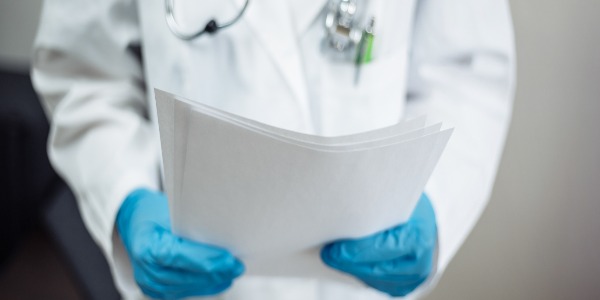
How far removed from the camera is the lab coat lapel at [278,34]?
2.45 ft

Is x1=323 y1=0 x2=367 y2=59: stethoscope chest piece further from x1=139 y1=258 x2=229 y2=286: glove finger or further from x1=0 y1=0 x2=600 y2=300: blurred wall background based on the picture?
x1=0 y1=0 x2=600 y2=300: blurred wall background

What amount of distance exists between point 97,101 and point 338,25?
0.34 meters

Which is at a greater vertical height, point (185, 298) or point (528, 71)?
point (528, 71)

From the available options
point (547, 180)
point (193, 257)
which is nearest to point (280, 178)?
point (193, 257)

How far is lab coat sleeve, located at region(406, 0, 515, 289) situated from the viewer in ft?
2.77

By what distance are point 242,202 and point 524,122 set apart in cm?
78

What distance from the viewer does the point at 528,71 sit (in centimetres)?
116

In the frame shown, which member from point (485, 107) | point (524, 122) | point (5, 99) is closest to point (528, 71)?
point (524, 122)

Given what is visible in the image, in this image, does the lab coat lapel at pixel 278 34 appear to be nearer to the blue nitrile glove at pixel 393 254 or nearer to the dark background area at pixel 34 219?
the blue nitrile glove at pixel 393 254

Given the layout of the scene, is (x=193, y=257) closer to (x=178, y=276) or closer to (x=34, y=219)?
(x=178, y=276)

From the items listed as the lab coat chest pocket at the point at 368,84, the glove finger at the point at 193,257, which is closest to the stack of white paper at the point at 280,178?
the glove finger at the point at 193,257

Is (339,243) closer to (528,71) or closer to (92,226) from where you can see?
(92,226)

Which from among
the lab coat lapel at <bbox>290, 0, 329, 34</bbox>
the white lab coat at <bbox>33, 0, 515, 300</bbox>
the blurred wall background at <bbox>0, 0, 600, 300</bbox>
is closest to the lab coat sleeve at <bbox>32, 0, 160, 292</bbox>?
the white lab coat at <bbox>33, 0, 515, 300</bbox>

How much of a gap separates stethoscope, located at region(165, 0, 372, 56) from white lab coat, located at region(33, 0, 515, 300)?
0.06 ft
